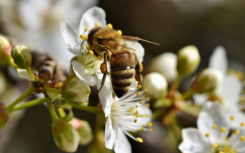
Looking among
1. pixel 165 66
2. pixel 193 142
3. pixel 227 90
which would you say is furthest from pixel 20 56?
pixel 227 90

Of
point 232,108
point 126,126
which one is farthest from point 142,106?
point 232,108

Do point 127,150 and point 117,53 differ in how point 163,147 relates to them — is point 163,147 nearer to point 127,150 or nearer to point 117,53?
point 127,150

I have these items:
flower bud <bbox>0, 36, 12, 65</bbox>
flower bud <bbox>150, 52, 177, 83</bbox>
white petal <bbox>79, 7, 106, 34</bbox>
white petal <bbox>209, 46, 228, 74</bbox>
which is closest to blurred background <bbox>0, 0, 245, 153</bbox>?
flower bud <bbox>150, 52, 177, 83</bbox>

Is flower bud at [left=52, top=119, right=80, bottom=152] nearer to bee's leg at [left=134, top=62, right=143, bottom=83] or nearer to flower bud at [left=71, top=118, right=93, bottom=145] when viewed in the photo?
flower bud at [left=71, top=118, right=93, bottom=145]

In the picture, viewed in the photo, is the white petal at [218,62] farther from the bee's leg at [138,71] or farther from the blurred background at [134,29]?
the bee's leg at [138,71]

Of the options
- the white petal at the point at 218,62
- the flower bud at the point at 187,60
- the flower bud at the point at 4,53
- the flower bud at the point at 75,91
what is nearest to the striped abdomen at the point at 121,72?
the flower bud at the point at 75,91

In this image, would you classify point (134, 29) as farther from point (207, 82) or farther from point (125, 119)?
point (125, 119)
